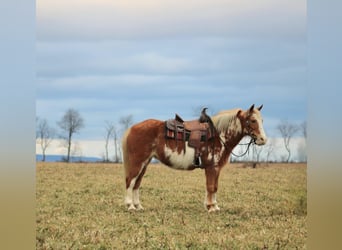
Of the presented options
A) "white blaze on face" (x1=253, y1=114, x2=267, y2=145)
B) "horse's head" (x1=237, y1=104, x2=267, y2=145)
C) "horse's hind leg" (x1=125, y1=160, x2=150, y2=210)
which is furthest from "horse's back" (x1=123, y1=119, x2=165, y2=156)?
"white blaze on face" (x1=253, y1=114, x2=267, y2=145)

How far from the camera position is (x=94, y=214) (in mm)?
6402

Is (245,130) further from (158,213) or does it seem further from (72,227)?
(72,227)

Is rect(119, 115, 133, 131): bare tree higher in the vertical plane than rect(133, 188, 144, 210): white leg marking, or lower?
higher

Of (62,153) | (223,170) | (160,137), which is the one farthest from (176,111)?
(62,153)

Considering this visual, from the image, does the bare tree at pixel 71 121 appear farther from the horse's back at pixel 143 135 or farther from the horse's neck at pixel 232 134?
the horse's neck at pixel 232 134

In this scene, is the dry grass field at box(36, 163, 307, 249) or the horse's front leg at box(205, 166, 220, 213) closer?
the dry grass field at box(36, 163, 307, 249)

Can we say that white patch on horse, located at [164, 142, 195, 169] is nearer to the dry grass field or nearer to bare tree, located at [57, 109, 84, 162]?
the dry grass field

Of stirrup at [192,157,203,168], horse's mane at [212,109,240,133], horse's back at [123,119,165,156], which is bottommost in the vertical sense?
stirrup at [192,157,203,168]

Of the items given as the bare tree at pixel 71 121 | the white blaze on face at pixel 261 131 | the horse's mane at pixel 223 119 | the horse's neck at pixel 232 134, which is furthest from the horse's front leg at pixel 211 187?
the bare tree at pixel 71 121

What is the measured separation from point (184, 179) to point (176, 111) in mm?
627

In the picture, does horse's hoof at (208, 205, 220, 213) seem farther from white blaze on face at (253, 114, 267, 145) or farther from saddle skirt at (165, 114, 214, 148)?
white blaze on face at (253, 114, 267, 145)

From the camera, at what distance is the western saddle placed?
6305mm

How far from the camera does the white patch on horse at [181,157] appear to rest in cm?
635

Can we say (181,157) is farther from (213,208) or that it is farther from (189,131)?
(213,208)
